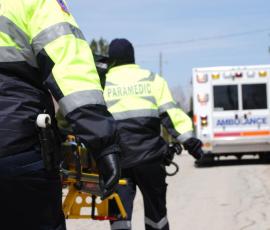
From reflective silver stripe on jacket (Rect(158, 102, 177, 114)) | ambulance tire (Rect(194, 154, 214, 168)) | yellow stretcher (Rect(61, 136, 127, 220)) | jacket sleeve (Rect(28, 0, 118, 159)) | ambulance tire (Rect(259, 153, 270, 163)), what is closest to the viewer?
jacket sleeve (Rect(28, 0, 118, 159))

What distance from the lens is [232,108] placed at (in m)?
18.3

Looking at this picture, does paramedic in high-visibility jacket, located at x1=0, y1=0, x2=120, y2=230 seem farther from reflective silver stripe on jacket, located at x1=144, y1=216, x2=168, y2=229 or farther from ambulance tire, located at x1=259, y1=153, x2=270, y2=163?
ambulance tire, located at x1=259, y1=153, x2=270, y2=163

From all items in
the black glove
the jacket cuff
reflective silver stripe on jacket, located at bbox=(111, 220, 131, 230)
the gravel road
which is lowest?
the gravel road

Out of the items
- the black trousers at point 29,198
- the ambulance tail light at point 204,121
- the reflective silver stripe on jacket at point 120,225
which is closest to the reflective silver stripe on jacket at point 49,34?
the black trousers at point 29,198

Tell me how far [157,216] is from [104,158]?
2917 millimetres

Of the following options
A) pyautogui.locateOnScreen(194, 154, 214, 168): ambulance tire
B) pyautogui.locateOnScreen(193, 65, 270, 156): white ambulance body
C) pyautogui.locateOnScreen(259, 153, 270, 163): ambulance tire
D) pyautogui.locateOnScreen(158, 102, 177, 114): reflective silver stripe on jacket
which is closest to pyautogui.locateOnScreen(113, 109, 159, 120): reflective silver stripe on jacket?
pyautogui.locateOnScreen(158, 102, 177, 114): reflective silver stripe on jacket

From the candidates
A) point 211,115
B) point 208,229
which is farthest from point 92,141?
point 211,115

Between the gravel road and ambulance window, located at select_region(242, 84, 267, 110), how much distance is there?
2.06 m

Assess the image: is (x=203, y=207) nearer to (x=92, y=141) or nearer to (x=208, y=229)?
(x=208, y=229)

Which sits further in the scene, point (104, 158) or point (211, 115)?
point (211, 115)

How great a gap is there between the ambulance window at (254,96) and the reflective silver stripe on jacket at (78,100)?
1584cm

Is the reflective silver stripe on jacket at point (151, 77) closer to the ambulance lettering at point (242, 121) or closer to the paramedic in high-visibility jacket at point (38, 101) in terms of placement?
the paramedic in high-visibility jacket at point (38, 101)

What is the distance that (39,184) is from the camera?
2.91m

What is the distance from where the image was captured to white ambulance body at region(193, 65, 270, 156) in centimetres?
1798
